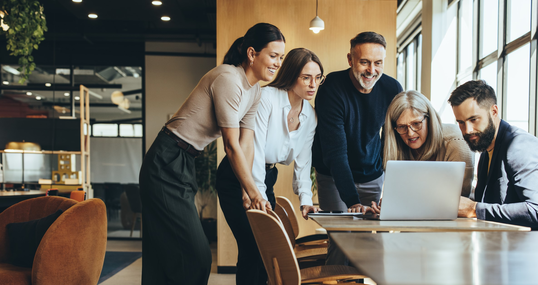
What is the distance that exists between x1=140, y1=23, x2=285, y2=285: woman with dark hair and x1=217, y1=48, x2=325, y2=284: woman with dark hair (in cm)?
29

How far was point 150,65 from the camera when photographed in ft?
26.1

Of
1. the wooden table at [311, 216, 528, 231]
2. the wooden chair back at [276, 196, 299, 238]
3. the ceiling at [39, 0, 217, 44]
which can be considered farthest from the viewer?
the ceiling at [39, 0, 217, 44]

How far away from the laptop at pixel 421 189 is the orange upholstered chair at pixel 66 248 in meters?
1.93

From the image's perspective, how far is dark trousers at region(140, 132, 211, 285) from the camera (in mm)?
1862

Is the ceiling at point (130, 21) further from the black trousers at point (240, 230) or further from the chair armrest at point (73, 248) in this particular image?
the black trousers at point (240, 230)

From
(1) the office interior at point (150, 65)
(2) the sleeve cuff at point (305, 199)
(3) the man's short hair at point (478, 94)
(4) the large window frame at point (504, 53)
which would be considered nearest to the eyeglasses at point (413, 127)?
(3) the man's short hair at point (478, 94)

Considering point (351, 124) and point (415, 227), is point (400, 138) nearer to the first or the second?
point (351, 124)

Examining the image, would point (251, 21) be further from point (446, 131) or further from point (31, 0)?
point (446, 131)

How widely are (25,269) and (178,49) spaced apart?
588 cm

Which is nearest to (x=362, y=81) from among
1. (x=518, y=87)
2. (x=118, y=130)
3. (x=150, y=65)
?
(x=518, y=87)

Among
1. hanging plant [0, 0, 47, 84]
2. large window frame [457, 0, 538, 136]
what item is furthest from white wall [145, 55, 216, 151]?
large window frame [457, 0, 538, 136]

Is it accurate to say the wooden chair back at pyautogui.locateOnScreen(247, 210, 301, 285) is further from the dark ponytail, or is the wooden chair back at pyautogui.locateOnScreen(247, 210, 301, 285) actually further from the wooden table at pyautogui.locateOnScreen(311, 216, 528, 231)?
the dark ponytail

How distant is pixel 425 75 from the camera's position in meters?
5.77

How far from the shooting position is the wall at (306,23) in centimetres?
474
